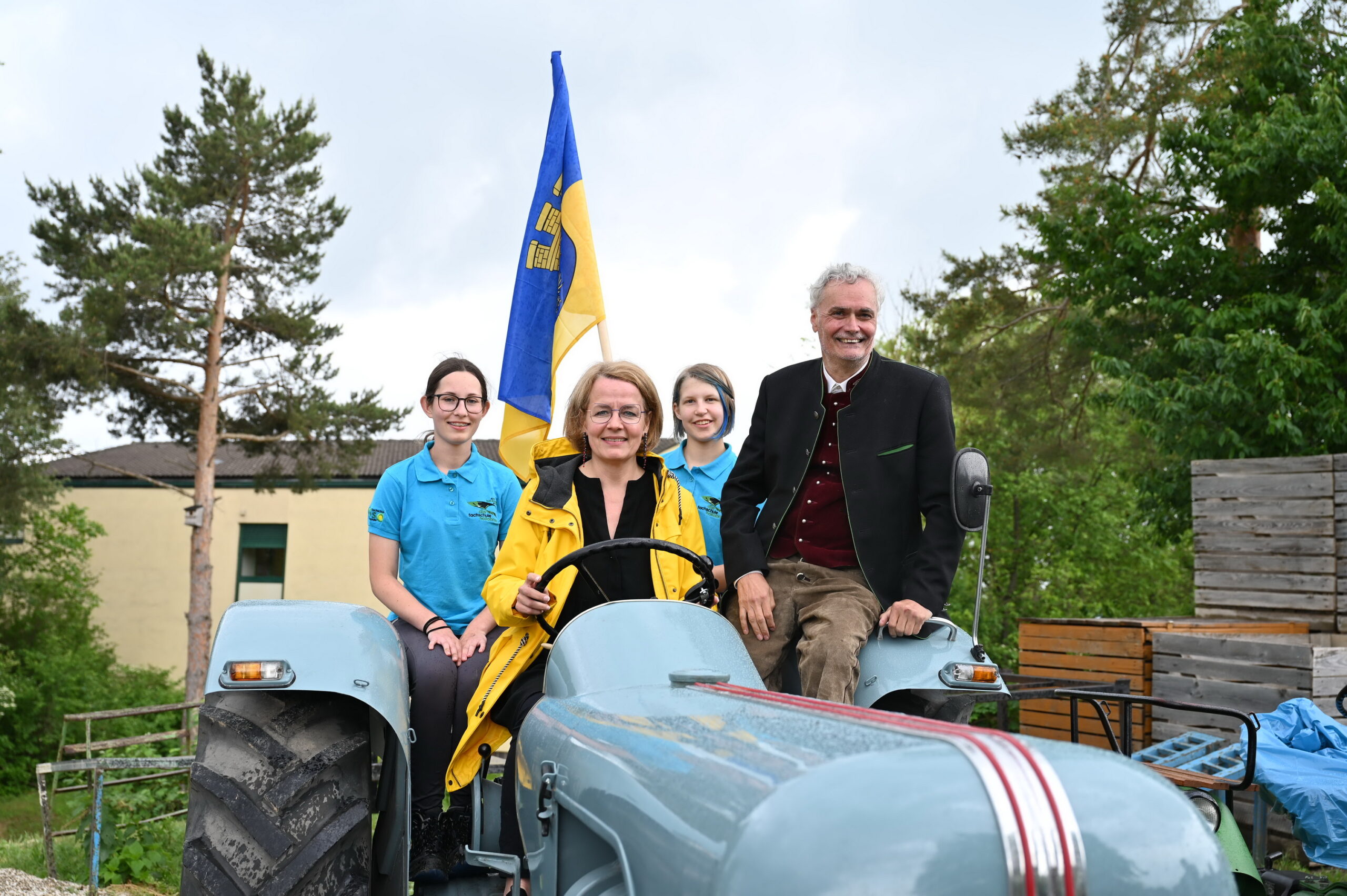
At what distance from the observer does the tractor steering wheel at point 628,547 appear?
308 centimetres

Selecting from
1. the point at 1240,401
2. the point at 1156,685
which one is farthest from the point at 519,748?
the point at 1240,401

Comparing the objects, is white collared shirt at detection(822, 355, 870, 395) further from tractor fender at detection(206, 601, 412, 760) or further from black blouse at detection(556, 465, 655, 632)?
tractor fender at detection(206, 601, 412, 760)

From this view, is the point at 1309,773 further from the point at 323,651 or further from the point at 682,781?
the point at 682,781

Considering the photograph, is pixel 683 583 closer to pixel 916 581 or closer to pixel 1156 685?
pixel 916 581

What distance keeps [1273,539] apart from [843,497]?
7740 mm

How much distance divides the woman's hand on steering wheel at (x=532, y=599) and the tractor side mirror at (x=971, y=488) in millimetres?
1167

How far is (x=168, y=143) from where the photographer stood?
21.5m

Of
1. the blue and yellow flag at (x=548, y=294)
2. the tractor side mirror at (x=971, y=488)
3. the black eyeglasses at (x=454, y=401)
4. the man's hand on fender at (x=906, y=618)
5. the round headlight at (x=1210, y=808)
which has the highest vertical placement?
the blue and yellow flag at (x=548, y=294)

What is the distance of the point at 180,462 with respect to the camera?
88.6 ft

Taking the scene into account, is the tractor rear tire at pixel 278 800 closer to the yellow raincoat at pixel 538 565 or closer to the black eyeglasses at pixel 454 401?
the yellow raincoat at pixel 538 565

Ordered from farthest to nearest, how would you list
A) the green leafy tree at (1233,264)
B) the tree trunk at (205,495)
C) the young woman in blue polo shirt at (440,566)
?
1. the tree trunk at (205,495)
2. the green leafy tree at (1233,264)
3. the young woman in blue polo shirt at (440,566)

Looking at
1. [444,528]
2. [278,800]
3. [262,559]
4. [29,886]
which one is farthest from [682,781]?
[262,559]

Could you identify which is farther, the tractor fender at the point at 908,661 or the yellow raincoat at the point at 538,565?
the yellow raincoat at the point at 538,565

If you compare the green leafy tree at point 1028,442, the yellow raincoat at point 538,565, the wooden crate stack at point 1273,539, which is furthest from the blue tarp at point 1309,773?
the green leafy tree at point 1028,442
